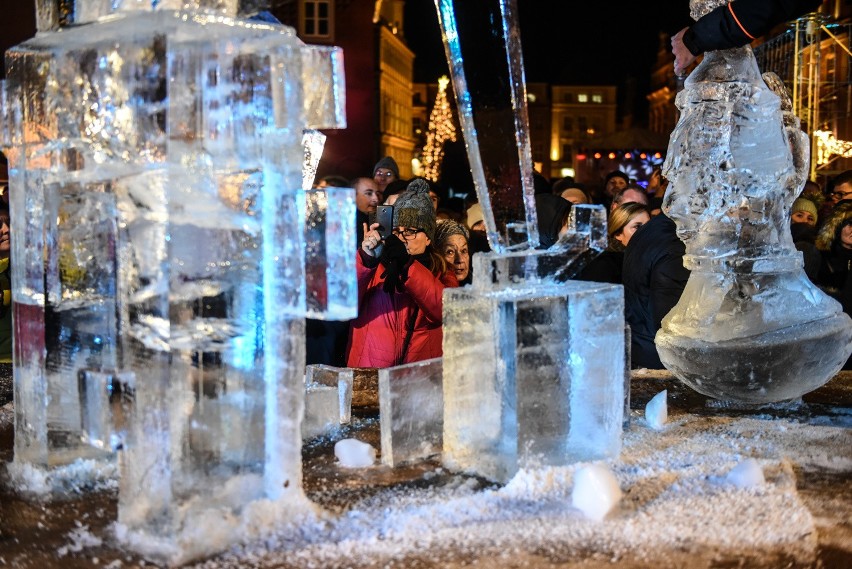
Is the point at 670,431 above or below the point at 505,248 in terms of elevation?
below

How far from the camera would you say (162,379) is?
156cm

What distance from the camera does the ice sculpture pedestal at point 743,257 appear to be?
8.06 feet

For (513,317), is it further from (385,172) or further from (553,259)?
(385,172)

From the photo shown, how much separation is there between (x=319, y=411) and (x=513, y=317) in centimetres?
72

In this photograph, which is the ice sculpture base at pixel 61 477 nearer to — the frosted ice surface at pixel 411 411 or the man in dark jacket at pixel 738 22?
the frosted ice surface at pixel 411 411

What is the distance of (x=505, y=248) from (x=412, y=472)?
0.56 metres

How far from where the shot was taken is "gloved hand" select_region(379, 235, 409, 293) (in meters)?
4.33

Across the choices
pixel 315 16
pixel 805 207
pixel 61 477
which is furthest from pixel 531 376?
pixel 315 16

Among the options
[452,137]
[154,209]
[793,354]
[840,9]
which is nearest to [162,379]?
[154,209]

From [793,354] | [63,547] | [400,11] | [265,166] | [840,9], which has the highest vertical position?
[400,11]

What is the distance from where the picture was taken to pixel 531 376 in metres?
1.87

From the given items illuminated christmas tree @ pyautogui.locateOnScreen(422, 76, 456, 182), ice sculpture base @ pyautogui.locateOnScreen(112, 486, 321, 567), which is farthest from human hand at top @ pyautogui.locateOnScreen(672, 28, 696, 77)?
illuminated christmas tree @ pyautogui.locateOnScreen(422, 76, 456, 182)

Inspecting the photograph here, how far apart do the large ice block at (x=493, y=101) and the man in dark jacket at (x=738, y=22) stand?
0.78 meters

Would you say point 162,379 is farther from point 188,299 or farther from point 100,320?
point 100,320
